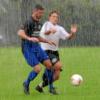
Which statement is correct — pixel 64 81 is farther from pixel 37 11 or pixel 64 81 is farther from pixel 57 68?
pixel 37 11

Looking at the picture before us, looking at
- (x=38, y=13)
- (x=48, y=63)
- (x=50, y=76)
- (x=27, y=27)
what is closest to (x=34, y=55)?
(x=48, y=63)

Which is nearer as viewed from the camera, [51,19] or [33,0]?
[51,19]

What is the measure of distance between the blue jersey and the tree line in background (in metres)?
29.1

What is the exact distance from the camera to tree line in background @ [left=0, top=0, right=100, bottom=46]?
44.4 meters

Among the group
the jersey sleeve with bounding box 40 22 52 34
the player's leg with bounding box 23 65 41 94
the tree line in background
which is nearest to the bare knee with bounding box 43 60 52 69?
the player's leg with bounding box 23 65 41 94

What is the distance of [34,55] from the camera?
1389 centimetres

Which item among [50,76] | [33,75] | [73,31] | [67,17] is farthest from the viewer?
[67,17]

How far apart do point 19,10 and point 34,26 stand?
107 ft

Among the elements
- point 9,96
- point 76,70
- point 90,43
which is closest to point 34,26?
point 9,96

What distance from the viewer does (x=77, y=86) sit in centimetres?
1535

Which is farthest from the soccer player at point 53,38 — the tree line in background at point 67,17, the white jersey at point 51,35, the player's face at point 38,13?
the tree line in background at point 67,17

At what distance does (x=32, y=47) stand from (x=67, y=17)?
104 ft

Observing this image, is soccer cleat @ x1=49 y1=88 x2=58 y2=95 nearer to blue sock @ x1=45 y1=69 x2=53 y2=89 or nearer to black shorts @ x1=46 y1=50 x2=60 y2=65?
blue sock @ x1=45 y1=69 x2=53 y2=89

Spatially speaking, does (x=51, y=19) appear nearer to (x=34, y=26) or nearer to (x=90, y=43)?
(x=34, y=26)
